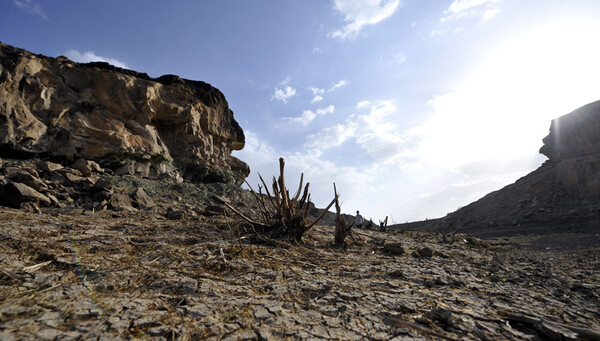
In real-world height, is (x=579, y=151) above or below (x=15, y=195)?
above

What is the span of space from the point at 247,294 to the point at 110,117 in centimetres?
1572

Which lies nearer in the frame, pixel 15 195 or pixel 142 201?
pixel 15 195

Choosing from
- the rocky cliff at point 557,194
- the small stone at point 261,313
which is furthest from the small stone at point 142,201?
the rocky cliff at point 557,194

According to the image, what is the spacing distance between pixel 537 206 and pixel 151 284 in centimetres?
2442

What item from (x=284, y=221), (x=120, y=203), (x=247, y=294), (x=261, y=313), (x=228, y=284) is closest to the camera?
(x=261, y=313)

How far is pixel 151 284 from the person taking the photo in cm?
205

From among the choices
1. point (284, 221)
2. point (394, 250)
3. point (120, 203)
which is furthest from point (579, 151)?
point (120, 203)

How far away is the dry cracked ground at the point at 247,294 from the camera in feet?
4.93

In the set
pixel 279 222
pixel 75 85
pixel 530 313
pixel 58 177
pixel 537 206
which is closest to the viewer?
pixel 530 313

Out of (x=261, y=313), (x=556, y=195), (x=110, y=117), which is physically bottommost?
(x=261, y=313)

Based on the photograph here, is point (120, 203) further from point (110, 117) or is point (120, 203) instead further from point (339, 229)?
point (110, 117)

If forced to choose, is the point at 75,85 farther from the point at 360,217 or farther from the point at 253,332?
the point at 253,332

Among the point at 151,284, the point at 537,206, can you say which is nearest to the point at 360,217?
the point at 151,284

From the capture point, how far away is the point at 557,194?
18188 mm
